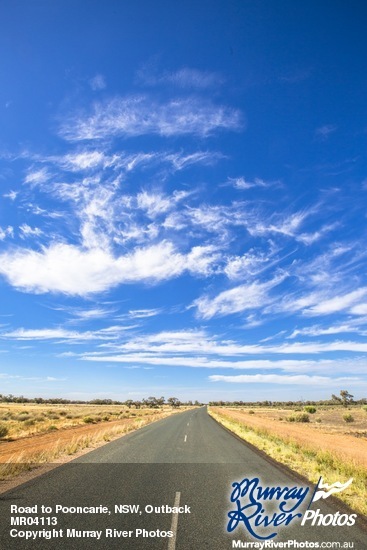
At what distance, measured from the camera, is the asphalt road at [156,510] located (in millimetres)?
5590

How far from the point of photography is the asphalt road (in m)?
5.59

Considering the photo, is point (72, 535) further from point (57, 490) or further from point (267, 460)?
point (267, 460)

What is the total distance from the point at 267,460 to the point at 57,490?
8561 millimetres

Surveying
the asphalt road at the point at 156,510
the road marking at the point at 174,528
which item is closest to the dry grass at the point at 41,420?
the asphalt road at the point at 156,510

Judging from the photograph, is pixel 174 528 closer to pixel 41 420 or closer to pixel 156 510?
pixel 156 510

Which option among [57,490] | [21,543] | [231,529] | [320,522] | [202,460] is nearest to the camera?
[21,543]

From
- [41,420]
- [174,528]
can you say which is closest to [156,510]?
[174,528]

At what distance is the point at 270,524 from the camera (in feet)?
21.6

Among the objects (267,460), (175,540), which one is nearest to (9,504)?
(175,540)

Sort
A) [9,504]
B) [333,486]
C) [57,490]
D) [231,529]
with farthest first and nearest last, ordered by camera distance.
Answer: [333,486]
[57,490]
[9,504]
[231,529]

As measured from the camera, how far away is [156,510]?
6.96 metres

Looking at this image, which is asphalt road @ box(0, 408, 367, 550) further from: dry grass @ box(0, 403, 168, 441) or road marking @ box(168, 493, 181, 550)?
dry grass @ box(0, 403, 168, 441)

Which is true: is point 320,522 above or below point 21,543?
below

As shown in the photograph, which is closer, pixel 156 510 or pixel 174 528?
pixel 174 528
